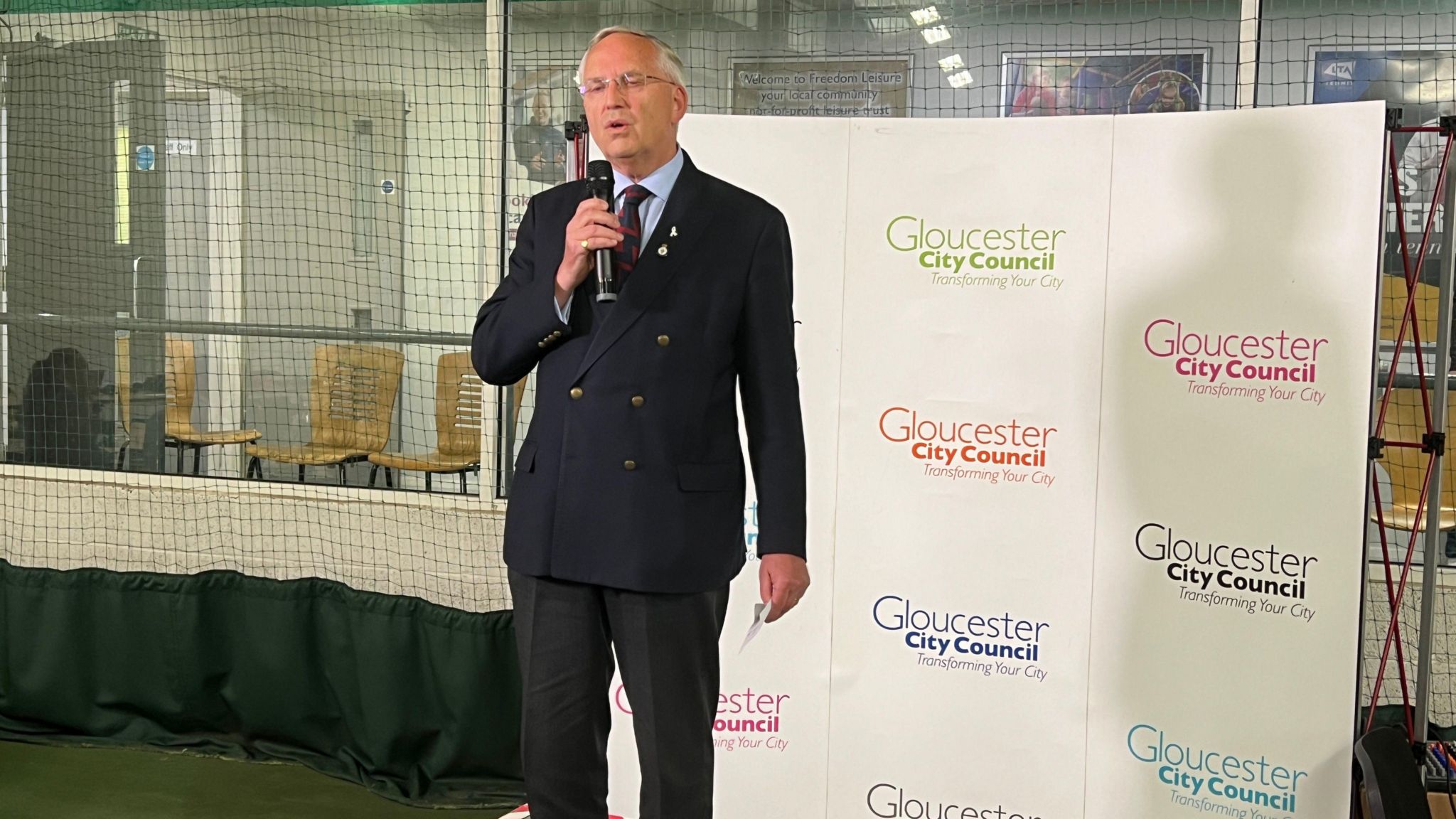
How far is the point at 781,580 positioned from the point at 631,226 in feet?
2.05

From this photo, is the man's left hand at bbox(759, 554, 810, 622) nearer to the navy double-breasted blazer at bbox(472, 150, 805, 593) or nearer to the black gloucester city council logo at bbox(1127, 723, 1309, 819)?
the navy double-breasted blazer at bbox(472, 150, 805, 593)

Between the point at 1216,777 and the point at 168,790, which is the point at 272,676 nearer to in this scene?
the point at 168,790

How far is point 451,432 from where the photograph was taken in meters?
4.95

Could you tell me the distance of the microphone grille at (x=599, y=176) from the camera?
2.08 metres

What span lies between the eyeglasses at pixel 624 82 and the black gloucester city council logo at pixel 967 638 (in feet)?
5.15

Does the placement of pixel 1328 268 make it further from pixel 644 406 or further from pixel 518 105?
pixel 518 105

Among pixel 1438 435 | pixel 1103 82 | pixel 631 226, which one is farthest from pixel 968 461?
pixel 1103 82

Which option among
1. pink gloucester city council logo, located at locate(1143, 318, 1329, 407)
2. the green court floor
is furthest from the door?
pink gloucester city council logo, located at locate(1143, 318, 1329, 407)

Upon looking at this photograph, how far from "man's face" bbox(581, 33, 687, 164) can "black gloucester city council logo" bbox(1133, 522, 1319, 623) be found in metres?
1.56

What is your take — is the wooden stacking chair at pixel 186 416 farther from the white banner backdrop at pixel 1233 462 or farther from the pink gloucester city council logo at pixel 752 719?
the white banner backdrop at pixel 1233 462

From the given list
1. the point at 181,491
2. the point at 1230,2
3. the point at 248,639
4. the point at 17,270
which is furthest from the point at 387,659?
the point at 1230,2

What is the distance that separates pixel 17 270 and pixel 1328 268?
4.78m

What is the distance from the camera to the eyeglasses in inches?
83.8

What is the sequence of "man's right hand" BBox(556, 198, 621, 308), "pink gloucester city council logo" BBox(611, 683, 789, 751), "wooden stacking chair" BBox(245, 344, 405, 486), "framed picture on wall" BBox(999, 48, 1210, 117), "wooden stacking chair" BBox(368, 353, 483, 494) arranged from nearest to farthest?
"man's right hand" BBox(556, 198, 621, 308), "pink gloucester city council logo" BBox(611, 683, 789, 751), "framed picture on wall" BBox(999, 48, 1210, 117), "wooden stacking chair" BBox(368, 353, 483, 494), "wooden stacking chair" BBox(245, 344, 405, 486)
